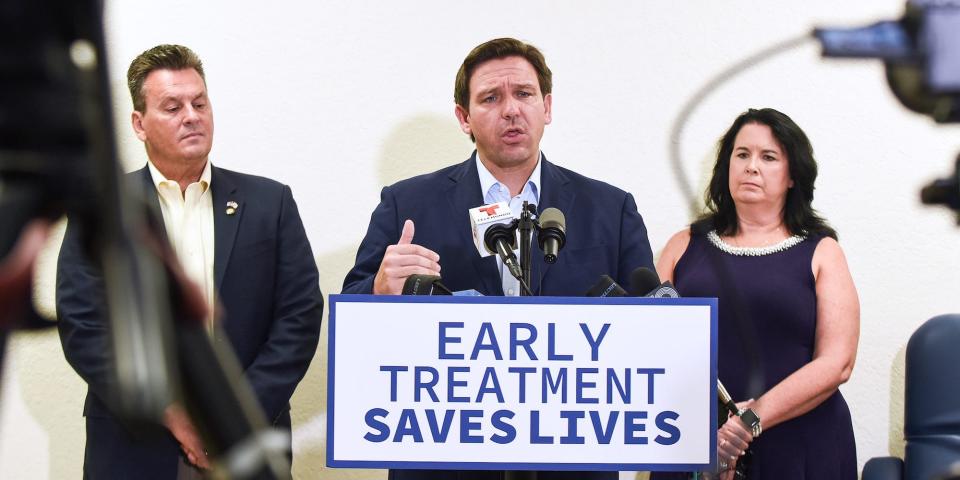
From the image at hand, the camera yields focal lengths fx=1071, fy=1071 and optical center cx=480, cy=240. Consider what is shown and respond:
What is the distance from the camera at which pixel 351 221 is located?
154 inches

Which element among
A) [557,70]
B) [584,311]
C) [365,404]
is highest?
[557,70]

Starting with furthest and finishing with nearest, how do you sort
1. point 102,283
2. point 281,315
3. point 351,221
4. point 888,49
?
point 351,221, point 281,315, point 888,49, point 102,283

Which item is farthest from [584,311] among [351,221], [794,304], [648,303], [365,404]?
[351,221]

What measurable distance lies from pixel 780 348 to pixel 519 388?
1253 millimetres

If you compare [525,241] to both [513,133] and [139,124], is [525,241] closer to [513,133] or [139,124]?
[513,133]

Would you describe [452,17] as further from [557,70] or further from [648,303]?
[648,303]

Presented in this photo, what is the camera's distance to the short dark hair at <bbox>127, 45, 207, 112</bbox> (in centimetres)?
332

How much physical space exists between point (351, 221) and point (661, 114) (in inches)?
47.5

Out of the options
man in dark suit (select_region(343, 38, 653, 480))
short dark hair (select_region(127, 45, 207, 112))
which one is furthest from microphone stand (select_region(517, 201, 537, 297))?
short dark hair (select_region(127, 45, 207, 112))

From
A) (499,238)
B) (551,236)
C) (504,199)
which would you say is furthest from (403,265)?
(504,199)

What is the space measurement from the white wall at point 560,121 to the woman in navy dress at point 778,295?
1.87ft

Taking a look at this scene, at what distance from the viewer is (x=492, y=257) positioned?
2748 millimetres

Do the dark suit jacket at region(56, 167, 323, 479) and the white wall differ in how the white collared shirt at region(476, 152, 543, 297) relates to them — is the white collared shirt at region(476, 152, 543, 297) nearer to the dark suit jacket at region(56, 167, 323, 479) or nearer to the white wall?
the dark suit jacket at region(56, 167, 323, 479)

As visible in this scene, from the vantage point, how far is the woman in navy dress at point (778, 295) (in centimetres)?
304
